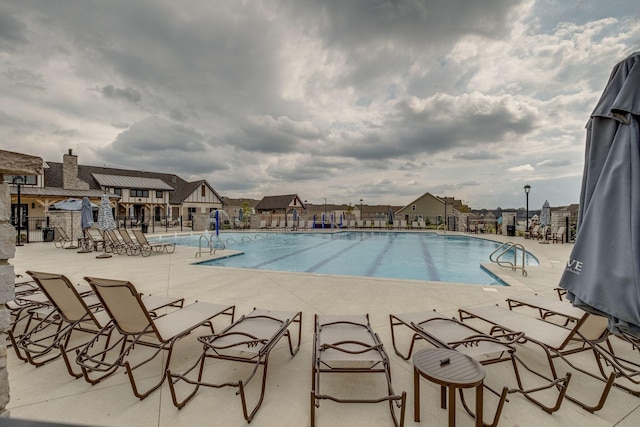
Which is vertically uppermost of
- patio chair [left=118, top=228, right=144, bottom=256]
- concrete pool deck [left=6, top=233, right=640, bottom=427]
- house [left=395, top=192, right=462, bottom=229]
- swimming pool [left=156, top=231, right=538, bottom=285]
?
house [left=395, top=192, right=462, bottom=229]

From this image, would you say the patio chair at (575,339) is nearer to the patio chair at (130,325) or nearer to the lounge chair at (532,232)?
the patio chair at (130,325)

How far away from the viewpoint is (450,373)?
1920 mm

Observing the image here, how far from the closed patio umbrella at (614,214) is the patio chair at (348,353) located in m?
1.32

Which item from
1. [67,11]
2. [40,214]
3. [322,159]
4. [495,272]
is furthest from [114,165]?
[495,272]

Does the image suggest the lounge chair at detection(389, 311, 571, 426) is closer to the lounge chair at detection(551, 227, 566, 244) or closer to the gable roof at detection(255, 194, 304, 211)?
the lounge chair at detection(551, 227, 566, 244)

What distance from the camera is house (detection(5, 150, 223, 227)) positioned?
25.2 metres

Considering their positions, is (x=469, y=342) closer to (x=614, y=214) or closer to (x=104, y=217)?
(x=614, y=214)

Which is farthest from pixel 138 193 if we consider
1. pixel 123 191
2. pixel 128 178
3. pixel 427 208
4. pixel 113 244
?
pixel 427 208

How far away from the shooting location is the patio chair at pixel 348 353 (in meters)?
2.05

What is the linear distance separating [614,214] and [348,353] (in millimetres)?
2042

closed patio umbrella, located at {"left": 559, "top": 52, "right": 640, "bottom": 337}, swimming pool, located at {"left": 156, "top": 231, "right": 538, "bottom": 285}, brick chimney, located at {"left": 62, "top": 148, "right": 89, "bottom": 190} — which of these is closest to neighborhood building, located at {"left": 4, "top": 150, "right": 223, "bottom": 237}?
brick chimney, located at {"left": 62, "top": 148, "right": 89, "bottom": 190}

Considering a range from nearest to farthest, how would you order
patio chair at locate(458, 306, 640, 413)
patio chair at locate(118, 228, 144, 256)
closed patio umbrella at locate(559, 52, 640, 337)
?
closed patio umbrella at locate(559, 52, 640, 337) → patio chair at locate(458, 306, 640, 413) → patio chair at locate(118, 228, 144, 256)

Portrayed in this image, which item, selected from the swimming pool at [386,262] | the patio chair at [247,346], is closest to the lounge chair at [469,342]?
the patio chair at [247,346]

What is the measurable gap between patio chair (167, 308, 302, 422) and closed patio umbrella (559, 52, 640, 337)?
7.74 ft
